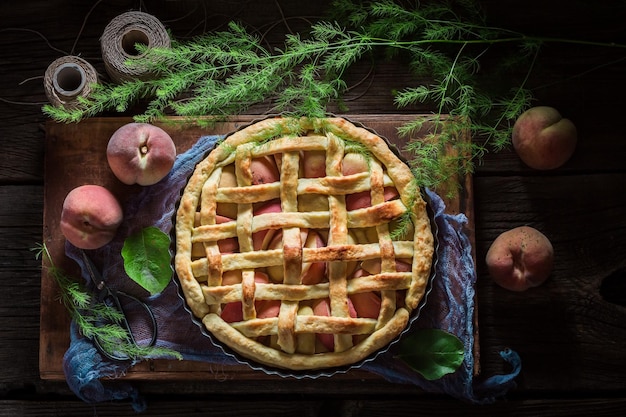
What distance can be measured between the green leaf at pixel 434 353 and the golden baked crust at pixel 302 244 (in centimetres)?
15

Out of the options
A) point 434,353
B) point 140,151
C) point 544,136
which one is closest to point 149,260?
point 140,151

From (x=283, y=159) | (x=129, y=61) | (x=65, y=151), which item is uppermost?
(x=129, y=61)

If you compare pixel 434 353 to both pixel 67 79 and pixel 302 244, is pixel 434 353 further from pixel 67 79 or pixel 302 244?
pixel 67 79

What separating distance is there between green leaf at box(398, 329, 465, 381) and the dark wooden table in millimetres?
225

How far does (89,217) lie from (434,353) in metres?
1.04

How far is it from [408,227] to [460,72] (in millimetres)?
521

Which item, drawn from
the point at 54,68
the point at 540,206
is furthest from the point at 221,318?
the point at 540,206

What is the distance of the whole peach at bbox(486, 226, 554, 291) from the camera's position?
2287 millimetres

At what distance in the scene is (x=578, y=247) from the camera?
243cm

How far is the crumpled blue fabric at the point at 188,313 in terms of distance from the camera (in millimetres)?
2256

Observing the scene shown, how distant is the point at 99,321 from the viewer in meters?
2.27

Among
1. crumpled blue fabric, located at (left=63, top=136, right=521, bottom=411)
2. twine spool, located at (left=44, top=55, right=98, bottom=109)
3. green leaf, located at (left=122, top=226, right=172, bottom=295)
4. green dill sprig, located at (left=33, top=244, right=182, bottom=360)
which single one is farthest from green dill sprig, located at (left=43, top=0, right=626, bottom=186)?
green dill sprig, located at (left=33, top=244, right=182, bottom=360)

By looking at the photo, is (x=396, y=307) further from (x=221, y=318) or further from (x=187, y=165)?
(x=187, y=165)

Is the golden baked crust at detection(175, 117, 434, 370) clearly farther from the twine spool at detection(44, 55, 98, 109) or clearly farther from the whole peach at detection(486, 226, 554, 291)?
the twine spool at detection(44, 55, 98, 109)
